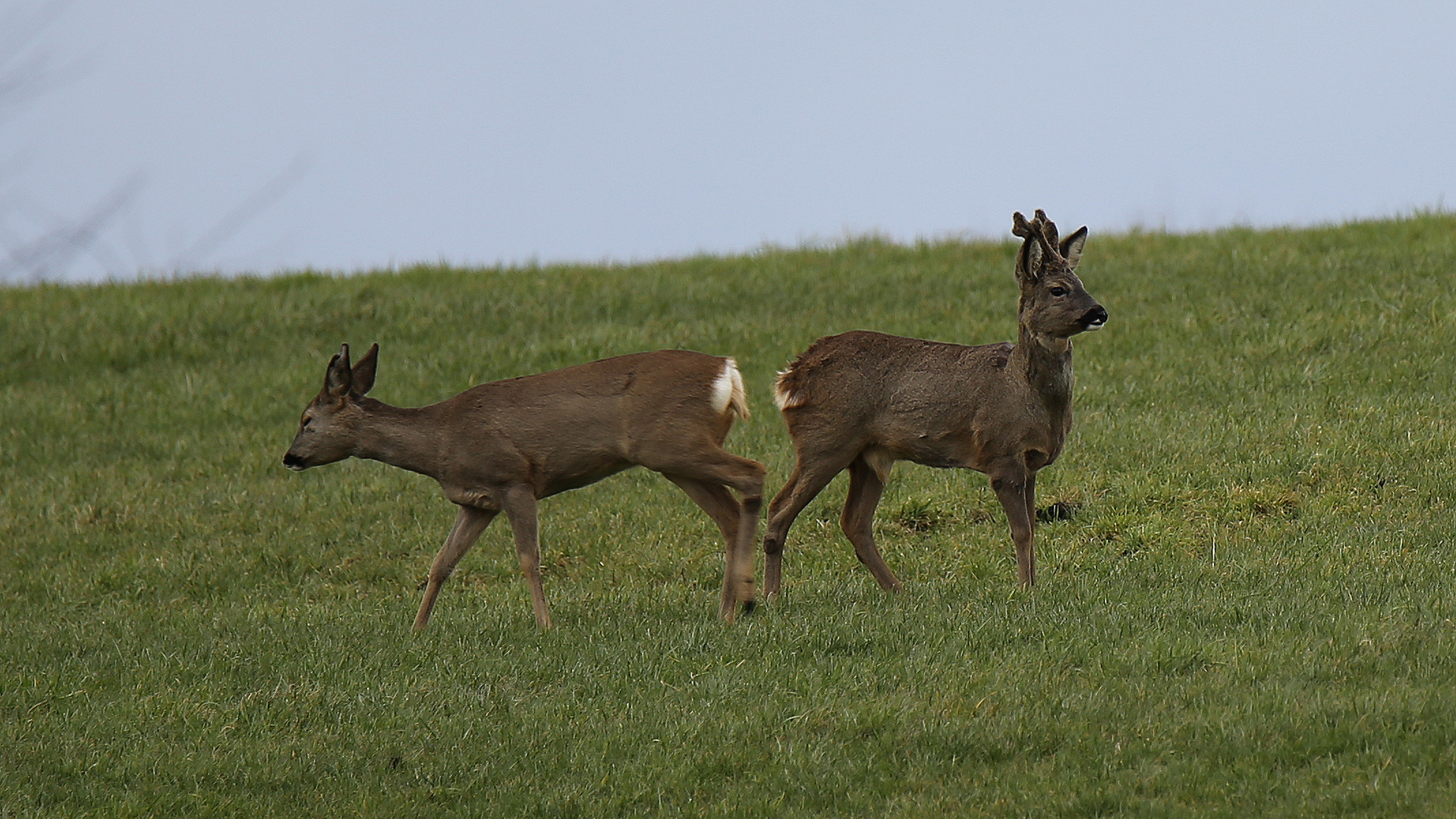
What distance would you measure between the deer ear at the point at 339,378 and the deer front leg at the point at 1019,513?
352 cm

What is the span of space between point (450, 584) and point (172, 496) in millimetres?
4030

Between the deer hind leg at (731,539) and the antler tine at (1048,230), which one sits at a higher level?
the antler tine at (1048,230)

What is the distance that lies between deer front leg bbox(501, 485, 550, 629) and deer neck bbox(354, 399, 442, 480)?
477 millimetres

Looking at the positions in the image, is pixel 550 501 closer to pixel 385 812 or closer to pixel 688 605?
pixel 688 605

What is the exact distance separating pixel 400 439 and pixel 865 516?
260 centimetres

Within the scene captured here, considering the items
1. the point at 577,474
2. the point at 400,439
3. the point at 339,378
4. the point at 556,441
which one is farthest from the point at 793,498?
the point at 339,378

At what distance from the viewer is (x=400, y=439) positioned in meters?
8.59

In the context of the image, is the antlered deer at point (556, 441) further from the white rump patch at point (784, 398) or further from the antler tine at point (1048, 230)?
the antler tine at point (1048, 230)

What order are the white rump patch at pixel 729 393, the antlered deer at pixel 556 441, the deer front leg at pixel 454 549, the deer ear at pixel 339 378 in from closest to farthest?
the antlered deer at pixel 556 441 → the white rump patch at pixel 729 393 → the deer front leg at pixel 454 549 → the deer ear at pixel 339 378

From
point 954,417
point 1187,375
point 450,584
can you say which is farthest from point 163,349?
point 954,417

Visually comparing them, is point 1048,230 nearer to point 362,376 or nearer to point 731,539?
point 731,539

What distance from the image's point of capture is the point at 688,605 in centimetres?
867

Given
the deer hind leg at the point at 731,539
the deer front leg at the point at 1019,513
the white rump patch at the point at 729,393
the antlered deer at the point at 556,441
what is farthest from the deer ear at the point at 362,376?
the deer front leg at the point at 1019,513

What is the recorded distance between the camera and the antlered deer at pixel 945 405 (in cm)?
823
